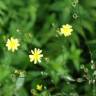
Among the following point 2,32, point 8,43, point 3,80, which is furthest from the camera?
point 2,32

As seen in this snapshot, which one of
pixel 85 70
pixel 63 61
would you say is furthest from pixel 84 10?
pixel 85 70

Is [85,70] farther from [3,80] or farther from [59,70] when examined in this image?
[3,80]

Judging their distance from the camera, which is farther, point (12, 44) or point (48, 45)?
point (48, 45)

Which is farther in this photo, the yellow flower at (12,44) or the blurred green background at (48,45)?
the blurred green background at (48,45)
